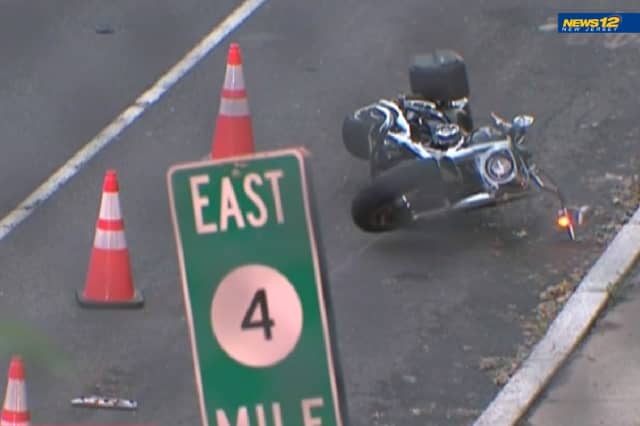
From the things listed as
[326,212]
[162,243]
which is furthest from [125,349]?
[326,212]

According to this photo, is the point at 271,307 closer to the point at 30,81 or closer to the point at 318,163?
the point at 318,163

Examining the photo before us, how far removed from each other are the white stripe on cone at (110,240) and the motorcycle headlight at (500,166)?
1.94m

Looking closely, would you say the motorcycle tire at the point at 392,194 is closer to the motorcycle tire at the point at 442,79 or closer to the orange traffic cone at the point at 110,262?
the motorcycle tire at the point at 442,79

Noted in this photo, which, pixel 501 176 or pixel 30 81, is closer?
pixel 501 176

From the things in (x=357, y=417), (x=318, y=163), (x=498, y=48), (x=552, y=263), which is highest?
(x=498, y=48)

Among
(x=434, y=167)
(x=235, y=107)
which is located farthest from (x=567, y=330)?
(x=235, y=107)

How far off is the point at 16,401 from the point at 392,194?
328 cm

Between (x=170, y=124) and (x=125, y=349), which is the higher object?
(x=170, y=124)

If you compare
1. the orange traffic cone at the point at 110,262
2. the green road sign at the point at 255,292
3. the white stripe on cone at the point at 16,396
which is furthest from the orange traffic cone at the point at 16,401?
the orange traffic cone at the point at 110,262

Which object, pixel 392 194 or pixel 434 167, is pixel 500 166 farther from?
pixel 392 194

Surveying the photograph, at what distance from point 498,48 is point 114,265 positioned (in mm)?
3937

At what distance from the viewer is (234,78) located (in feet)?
31.0

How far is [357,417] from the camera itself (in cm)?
749

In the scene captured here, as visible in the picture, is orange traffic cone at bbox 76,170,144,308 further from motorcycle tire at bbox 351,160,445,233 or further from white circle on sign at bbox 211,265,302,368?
white circle on sign at bbox 211,265,302,368
